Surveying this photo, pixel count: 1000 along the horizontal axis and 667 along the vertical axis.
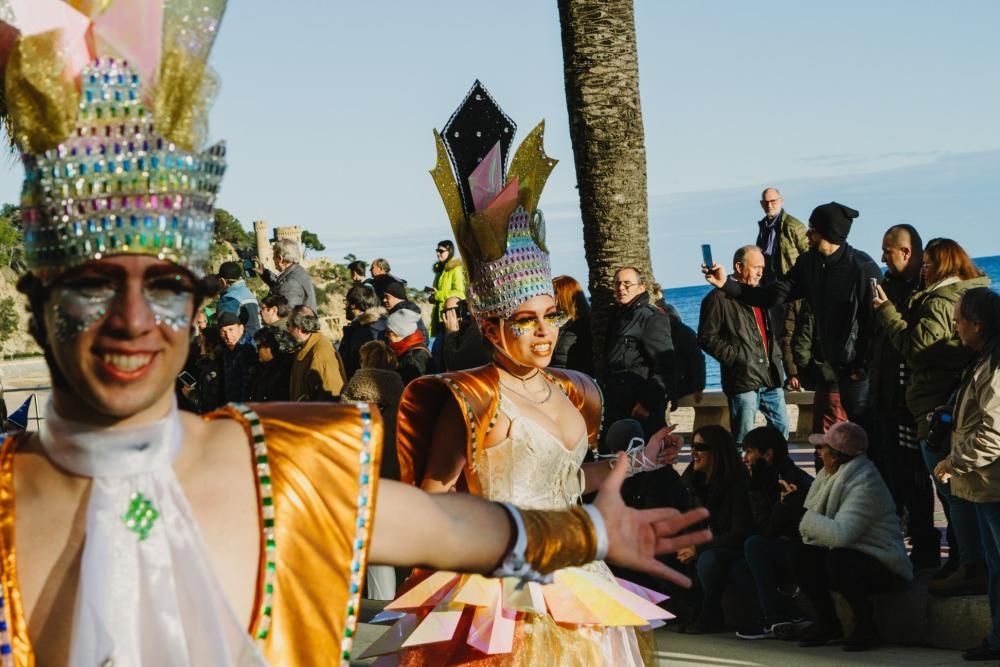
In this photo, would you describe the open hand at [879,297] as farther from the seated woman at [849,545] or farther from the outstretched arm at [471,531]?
the outstretched arm at [471,531]

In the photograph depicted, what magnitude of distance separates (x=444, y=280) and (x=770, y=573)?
533cm

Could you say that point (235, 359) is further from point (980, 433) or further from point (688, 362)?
point (980, 433)

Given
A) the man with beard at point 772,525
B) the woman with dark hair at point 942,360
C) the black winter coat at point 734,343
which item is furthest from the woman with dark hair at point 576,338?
the woman with dark hair at point 942,360

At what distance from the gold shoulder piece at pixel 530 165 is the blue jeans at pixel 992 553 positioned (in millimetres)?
2353

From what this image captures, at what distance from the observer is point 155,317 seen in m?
2.42

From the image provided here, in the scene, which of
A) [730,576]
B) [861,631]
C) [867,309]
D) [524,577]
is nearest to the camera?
[524,577]

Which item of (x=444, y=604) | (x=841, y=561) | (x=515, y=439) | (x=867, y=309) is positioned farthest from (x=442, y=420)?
(x=867, y=309)

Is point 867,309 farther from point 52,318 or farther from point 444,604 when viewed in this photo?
point 52,318

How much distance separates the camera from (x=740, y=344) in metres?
9.31

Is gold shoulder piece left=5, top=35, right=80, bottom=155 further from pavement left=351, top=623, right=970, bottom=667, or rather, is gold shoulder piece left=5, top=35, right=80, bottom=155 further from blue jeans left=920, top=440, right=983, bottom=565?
blue jeans left=920, top=440, right=983, bottom=565

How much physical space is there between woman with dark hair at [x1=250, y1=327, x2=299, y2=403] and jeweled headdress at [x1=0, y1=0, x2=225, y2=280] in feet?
24.8

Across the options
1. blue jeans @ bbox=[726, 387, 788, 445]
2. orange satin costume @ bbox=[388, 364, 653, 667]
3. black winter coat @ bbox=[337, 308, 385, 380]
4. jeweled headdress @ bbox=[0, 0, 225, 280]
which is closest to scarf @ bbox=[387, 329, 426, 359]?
black winter coat @ bbox=[337, 308, 385, 380]

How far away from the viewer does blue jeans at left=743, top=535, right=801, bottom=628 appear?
718 cm

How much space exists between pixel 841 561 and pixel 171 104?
503 centimetres
